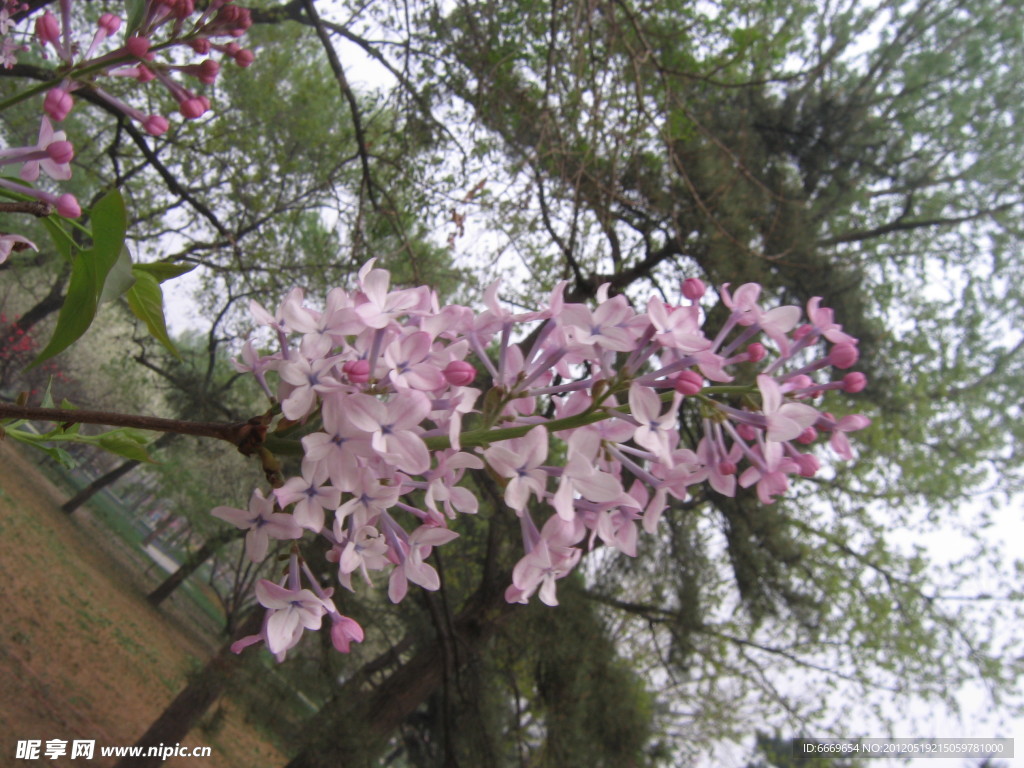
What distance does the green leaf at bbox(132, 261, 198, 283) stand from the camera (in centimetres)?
70

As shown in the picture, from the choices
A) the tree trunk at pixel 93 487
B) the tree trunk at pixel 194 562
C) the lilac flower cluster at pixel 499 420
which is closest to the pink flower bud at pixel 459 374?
the lilac flower cluster at pixel 499 420

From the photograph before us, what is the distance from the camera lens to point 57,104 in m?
0.64

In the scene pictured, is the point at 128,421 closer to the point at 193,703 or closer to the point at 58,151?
the point at 58,151

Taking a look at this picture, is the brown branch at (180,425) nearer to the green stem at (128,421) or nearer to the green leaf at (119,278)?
the green stem at (128,421)

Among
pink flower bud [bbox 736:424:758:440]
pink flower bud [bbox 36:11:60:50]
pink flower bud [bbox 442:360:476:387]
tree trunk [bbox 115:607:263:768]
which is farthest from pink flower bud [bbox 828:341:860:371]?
tree trunk [bbox 115:607:263:768]

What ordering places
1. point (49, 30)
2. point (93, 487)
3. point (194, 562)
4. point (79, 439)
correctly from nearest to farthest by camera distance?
point (49, 30), point (79, 439), point (194, 562), point (93, 487)

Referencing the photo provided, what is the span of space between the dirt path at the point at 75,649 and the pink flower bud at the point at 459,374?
194 inches

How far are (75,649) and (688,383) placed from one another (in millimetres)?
9061

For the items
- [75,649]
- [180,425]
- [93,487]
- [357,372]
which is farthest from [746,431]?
[93,487]

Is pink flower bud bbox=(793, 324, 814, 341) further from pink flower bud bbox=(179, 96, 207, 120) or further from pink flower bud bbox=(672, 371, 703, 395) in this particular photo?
pink flower bud bbox=(179, 96, 207, 120)

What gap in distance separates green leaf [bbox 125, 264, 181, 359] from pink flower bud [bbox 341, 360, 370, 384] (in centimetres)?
26

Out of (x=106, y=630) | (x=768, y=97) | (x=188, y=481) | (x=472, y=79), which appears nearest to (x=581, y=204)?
(x=472, y=79)

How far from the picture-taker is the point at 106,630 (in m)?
8.95

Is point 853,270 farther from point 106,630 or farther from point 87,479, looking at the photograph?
point 87,479
